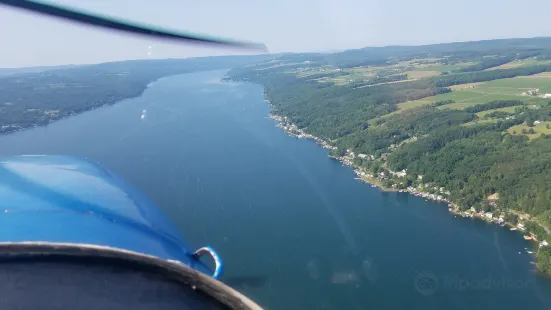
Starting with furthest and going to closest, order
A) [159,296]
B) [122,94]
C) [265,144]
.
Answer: [122,94] → [265,144] → [159,296]

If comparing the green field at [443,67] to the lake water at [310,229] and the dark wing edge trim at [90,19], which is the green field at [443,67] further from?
the dark wing edge trim at [90,19]

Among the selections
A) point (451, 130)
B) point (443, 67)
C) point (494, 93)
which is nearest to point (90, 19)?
point (451, 130)

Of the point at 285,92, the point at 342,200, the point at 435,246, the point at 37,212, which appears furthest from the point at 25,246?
the point at 285,92

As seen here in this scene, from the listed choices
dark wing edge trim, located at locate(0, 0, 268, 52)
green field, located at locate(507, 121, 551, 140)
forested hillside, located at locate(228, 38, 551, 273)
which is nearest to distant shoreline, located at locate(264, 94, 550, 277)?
forested hillside, located at locate(228, 38, 551, 273)

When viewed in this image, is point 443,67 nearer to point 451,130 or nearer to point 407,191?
point 451,130

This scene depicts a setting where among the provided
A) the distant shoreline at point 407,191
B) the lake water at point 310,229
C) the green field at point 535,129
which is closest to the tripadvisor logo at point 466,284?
the lake water at point 310,229

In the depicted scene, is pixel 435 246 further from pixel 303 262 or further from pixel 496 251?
pixel 303 262
